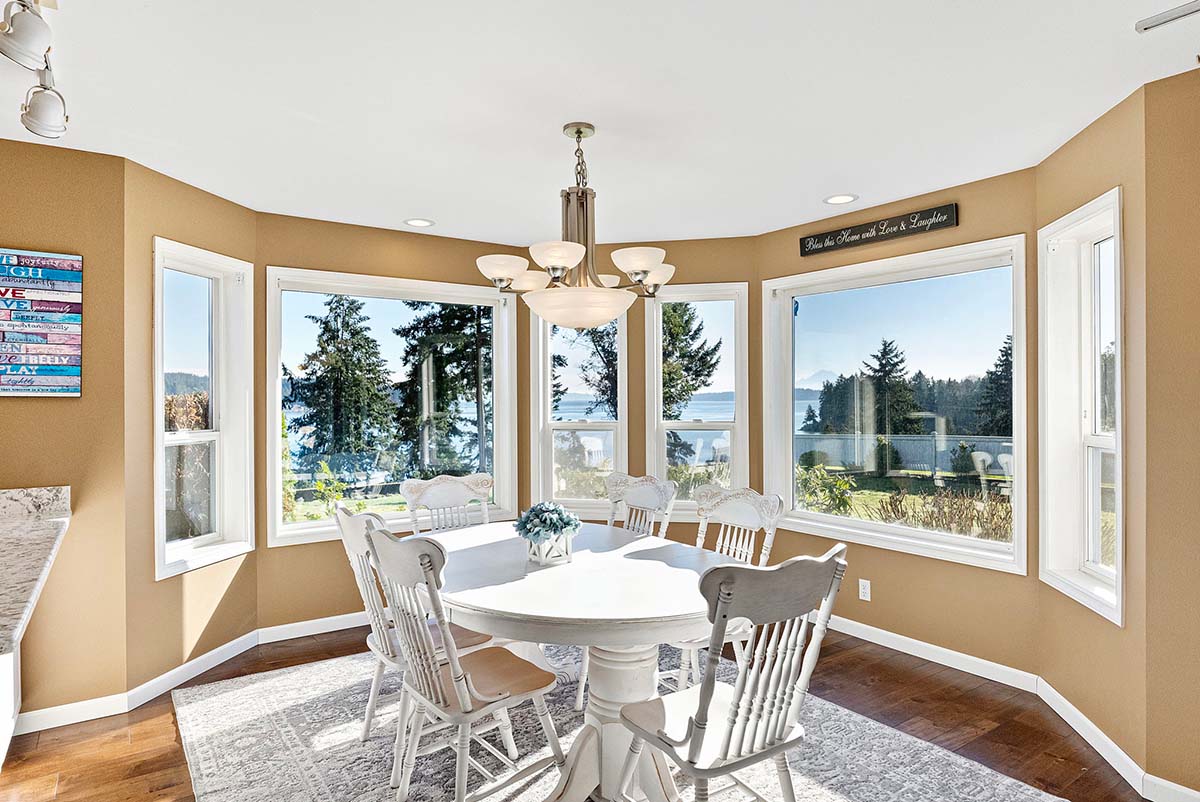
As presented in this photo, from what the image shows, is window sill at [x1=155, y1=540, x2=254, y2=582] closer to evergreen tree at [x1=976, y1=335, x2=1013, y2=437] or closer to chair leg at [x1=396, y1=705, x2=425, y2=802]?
chair leg at [x1=396, y1=705, x2=425, y2=802]

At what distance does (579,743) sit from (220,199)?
3344 mm

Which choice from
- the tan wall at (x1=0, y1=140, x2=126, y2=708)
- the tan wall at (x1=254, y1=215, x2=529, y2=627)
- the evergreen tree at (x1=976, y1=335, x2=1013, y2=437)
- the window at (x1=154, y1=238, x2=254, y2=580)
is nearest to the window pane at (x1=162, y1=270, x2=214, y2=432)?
the window at (x1=154, y1=238, x2=254, y2=580)

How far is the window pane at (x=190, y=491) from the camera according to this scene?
3.74 meters

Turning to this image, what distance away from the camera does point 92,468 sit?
3.19m

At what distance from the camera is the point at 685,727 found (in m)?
2.05

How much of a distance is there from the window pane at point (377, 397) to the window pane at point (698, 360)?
128 centimetres

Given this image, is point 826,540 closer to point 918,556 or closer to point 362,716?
point 918,556


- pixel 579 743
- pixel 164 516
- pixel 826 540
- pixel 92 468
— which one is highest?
pixel 92 468

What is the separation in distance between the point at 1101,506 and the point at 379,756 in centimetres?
326

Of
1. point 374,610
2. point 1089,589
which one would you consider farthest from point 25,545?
point 1089,589

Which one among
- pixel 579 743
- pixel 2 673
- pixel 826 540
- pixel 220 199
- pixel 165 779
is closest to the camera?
pixel 2 673

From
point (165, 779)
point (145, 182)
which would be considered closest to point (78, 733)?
point (165, 779)

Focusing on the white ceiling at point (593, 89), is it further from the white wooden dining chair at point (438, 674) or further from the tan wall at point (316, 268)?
the white wooden dining chair at point (438, 674)

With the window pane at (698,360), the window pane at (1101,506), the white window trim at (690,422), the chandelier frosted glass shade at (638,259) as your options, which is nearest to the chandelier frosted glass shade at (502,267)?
the chandelier frosted glass shade at (638,259)
